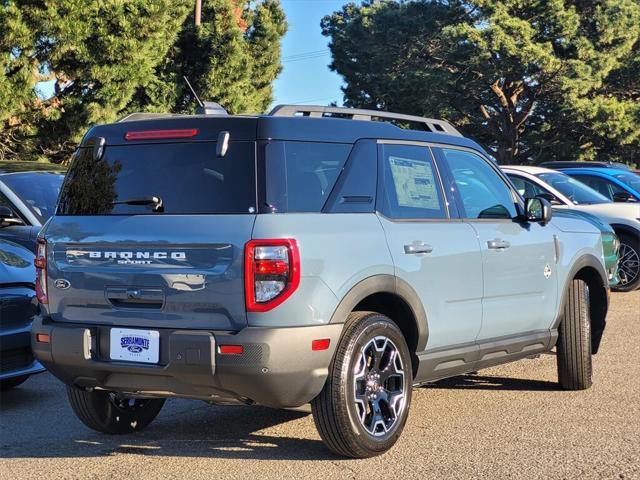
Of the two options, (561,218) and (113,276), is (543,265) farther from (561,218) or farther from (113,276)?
(113,276)

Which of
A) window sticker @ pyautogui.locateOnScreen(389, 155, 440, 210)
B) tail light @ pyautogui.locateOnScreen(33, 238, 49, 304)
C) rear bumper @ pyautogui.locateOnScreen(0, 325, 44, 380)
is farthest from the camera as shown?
rear bumper @ pyautogui.locateOnScreen(0, 325, 44, 380)

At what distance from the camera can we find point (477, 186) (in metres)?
6.30

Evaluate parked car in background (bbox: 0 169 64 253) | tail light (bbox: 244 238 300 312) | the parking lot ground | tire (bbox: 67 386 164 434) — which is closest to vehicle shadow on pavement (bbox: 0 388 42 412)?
the parking lot ground

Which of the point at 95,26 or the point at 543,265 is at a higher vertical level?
the point at 95,26

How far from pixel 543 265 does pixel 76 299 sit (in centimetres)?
330

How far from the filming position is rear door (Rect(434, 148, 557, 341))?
19.7ft

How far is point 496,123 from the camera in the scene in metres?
45.5

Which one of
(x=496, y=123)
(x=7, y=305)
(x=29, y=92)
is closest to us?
(x=7, y=305)

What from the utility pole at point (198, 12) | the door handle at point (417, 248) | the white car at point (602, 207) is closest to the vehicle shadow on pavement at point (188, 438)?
the door handle at point (417, 248)

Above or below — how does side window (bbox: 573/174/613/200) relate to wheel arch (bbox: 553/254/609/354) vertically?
above

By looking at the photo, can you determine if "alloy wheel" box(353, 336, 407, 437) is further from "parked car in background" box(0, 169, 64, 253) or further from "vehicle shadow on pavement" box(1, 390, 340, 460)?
"parked car in background" box(0, 169, 64, 253)

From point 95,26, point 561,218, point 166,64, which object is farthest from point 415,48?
point 561,218

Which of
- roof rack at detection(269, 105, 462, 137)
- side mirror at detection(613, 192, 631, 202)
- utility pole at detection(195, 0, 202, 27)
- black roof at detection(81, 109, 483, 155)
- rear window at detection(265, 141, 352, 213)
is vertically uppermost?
utility pole at detection(195, 0, 202, 27)

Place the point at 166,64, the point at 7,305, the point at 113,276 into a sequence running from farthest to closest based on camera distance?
the point at 166,64
the point at 7,305
the point at 113,276
